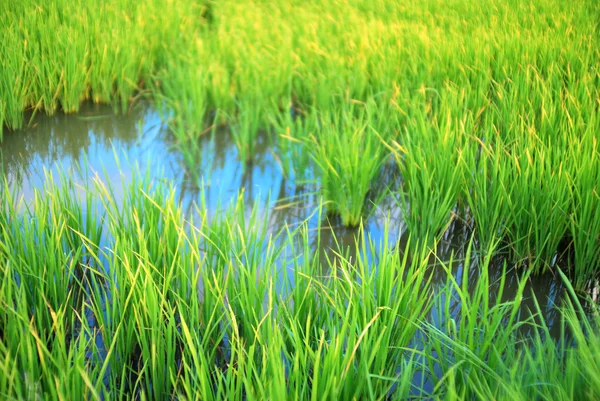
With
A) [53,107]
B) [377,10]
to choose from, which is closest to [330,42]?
[377,10]

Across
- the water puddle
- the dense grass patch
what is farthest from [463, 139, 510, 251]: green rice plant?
the dense grass patch

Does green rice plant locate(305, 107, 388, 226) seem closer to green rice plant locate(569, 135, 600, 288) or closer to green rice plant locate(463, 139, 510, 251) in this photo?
green rice plant locate(463, 139, 510, 251)

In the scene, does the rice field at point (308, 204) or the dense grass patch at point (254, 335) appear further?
the rice field at point (308, 204)

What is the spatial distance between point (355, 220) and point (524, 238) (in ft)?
1.89

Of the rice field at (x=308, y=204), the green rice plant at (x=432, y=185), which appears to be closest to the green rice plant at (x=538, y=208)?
the rice field at (x=308, y=204)

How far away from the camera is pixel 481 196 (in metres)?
1.82

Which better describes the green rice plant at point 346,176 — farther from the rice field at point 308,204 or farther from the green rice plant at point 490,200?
the green rice plant at point 490,200

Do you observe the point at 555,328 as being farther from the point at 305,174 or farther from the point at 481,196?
the point at 305,174

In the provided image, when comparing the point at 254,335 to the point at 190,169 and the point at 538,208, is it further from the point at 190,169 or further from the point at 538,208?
the point at 190,169

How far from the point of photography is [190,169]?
248 cm

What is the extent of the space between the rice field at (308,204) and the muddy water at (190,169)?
16 millimetres

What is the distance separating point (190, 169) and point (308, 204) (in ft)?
1.82

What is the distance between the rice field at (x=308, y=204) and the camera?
1.20 meters

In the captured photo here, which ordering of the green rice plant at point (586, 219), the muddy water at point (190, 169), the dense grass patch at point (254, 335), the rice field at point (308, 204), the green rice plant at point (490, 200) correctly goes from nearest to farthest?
the dense grass patch at point (254, 335) → the rice field at point (308, 204) → the green rice plant at point (586, 219) → the green rice plant at point (490, 200) → the muddy water at point (190, 169)
